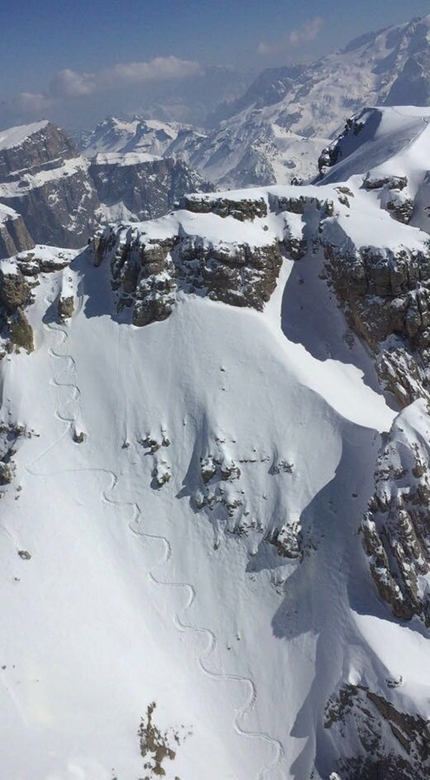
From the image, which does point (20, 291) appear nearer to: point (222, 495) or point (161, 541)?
point (161, 541)

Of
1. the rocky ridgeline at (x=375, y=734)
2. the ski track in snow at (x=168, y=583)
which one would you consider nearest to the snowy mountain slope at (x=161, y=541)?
the ski track in snow at (x=168, y=583)

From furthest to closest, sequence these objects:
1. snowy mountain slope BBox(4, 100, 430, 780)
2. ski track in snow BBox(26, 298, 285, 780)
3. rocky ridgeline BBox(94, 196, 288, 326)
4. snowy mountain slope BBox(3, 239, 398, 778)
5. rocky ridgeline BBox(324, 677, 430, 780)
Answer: rocky ridgeline BBox(94, 196, 288, 326)
ski track in snow BBox(26, 298, 285, 780)
snowy mountain slope BBox(3, 239, 398, 778)
snowy mountain slope BBox(4, 100, 430, 780)
rocky ridgeline BBox(324, 677, 430, 780)

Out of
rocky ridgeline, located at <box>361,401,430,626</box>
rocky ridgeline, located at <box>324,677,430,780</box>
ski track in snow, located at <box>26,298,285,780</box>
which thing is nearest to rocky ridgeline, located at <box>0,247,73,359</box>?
ski track in snow, located at <box>26,298,285,780</box>

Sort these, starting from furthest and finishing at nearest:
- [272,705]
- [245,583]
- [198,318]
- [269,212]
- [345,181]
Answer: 1. [345,181]
2. [269,212]
3. [198,318]
4. [245,583]
5. [272,705]

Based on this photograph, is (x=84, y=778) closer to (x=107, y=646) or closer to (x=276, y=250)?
(x=107, y=646)

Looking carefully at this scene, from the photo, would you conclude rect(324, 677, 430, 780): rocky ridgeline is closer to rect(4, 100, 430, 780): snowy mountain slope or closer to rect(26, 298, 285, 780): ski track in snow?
rect(4, 100, 430, 780): snowy mountain slope

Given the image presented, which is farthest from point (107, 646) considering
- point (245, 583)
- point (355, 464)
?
point (355, 464)

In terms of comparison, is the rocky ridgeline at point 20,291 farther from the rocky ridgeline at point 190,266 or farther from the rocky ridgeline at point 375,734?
the rocky ridgeline at point 375,734
